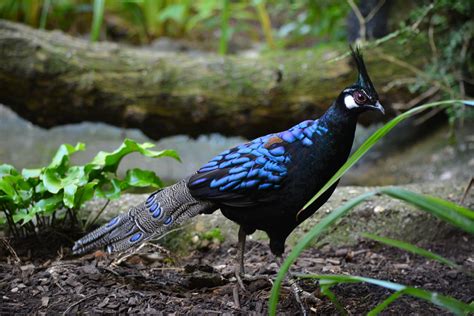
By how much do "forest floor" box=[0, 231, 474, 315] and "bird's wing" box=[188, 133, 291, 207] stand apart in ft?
1.33

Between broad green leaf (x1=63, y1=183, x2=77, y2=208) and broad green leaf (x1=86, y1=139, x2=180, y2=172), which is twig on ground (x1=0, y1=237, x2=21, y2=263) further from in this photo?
broad green leaf (x1=86, y1=139, x2=180, y2=172)

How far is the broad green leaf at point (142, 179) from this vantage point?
3.59m

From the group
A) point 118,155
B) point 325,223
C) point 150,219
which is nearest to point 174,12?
point 118,155

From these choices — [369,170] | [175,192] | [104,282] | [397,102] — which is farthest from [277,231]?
[369,170]

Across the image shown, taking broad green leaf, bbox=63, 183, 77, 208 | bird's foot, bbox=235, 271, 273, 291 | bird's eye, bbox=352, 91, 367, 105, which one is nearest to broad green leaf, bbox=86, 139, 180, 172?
broad green leaf, bbox=63, 183, 77, 208

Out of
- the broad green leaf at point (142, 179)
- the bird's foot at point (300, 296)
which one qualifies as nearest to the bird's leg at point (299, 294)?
the bird's foot at point (300, 296)

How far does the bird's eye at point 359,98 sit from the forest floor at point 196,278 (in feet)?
2.81

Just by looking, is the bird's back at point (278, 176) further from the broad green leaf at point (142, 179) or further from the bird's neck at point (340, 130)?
the broad green leaf at point (142, 179)

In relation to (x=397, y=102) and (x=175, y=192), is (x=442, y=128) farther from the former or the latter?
(x=175, y=192)

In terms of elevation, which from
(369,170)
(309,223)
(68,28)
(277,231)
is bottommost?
(369,170)

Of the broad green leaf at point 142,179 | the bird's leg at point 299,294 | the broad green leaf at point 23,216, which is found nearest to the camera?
the bird's leg at point 299,294

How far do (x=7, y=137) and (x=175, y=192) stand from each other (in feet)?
15.0

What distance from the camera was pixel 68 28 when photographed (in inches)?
351

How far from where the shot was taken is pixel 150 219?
10.2 feet
